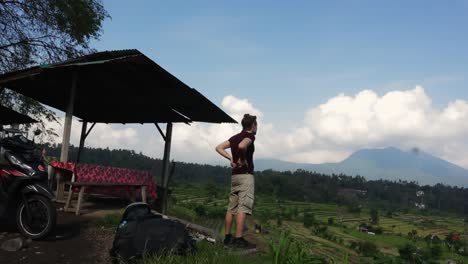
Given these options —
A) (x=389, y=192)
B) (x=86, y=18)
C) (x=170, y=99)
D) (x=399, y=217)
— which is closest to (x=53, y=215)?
(x=170, y=99)

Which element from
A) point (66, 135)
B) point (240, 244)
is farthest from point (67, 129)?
point (240, 244)

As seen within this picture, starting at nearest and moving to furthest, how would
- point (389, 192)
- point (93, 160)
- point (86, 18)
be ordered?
1. point (86, 18)
2. point (93, 160)
3. point (389, 192)

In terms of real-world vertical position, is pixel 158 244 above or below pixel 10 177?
below

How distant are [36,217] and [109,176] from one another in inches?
126

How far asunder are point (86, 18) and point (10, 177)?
453 inches

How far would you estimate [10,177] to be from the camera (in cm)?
551

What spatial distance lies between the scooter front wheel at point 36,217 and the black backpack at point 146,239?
1.27 m

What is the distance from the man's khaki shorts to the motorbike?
2393 mm

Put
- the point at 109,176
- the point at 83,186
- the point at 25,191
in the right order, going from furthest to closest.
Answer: the point at 109,176, the point at 83,186, the point at 25,191

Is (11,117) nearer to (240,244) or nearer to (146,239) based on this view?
(240,244)

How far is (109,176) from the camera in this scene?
8.72 m

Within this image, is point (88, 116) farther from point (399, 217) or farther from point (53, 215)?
point (399, 217)

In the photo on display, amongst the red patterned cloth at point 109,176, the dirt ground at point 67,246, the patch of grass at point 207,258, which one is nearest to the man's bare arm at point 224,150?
the patch of grass at point 207,258

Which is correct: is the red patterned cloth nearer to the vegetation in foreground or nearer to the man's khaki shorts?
the man's khaki shorts
